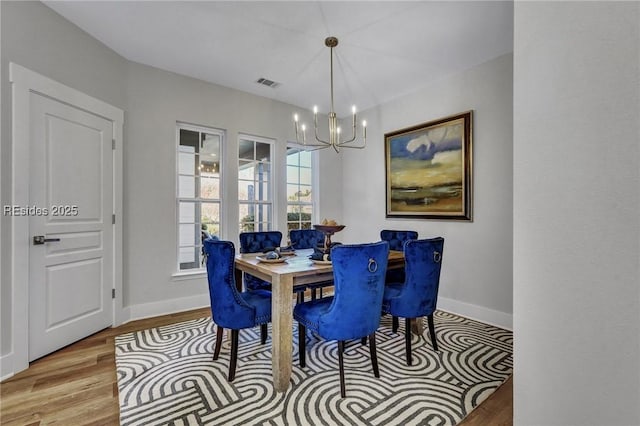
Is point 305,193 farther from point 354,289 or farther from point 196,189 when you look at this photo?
point 354,289

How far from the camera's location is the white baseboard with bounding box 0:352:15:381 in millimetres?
2137

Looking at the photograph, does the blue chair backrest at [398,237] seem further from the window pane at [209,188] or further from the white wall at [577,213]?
the window pane at [209,188]

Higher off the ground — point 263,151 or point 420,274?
point 263,151

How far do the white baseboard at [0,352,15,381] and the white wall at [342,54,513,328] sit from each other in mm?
4080

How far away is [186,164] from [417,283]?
316 cm

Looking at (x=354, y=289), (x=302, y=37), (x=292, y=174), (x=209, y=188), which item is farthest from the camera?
(x=292, y=174)

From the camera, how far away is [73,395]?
196cm

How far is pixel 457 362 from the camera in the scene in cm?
237

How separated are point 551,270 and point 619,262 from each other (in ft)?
0.62

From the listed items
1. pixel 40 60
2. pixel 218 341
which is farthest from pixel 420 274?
pixel 40 60

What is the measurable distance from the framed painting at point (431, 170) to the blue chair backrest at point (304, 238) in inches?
49.2

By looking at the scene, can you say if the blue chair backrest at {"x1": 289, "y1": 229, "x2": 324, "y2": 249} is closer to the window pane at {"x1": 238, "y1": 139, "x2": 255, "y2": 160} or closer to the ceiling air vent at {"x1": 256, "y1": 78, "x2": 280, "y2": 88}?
the window pane at {"x1": 238, "y1": 139, "x2": 255, "y2": 160}

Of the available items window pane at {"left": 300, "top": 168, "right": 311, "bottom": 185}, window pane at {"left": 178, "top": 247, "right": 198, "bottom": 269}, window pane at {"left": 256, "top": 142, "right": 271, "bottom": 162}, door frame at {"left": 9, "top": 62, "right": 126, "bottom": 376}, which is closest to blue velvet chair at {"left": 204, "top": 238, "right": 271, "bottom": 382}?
door frame at {"left": 9, "top": 62, "right": 126, "bottom": 376}

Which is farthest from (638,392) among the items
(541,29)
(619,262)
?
(541,29)
